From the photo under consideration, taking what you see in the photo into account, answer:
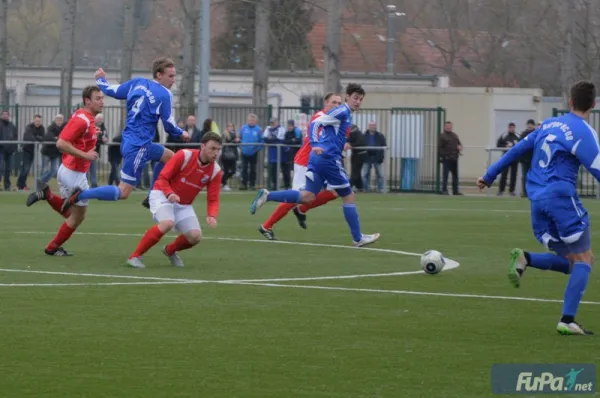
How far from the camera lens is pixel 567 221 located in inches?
396

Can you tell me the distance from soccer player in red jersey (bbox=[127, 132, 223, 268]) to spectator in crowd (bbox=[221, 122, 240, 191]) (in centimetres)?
1884

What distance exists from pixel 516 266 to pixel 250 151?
77.5ft

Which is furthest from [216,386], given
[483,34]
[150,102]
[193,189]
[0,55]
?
[483,34]

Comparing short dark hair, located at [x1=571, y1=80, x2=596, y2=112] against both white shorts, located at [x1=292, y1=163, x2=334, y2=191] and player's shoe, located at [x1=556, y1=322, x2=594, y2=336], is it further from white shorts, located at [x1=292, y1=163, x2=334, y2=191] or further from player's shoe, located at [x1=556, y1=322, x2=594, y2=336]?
white shorts, located at [x1=292, y1=163, x2=334, y2=191]

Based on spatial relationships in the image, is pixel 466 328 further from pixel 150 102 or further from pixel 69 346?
pixel 150 102

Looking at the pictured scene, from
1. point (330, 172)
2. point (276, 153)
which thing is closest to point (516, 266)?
point (330, 172)

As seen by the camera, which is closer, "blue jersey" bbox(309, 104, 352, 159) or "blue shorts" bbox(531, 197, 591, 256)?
"blue shorts" bbox(531, 197, 591, 256)

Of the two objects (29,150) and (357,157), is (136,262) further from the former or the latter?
(357,157)

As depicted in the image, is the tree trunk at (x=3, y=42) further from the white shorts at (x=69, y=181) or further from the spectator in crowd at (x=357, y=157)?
the white shorts at (x=69, y=181)

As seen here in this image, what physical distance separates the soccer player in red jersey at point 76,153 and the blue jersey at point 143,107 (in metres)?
1.06

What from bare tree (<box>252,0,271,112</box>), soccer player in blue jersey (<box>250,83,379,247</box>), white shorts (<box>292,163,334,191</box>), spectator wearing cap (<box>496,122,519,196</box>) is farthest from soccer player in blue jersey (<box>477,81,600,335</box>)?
bare tree (<box>252,0,271,112</box>)

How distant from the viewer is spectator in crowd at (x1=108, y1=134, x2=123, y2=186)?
32719 millimetres

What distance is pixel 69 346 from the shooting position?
9352 millimetres

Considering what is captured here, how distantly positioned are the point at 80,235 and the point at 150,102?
117 inches
